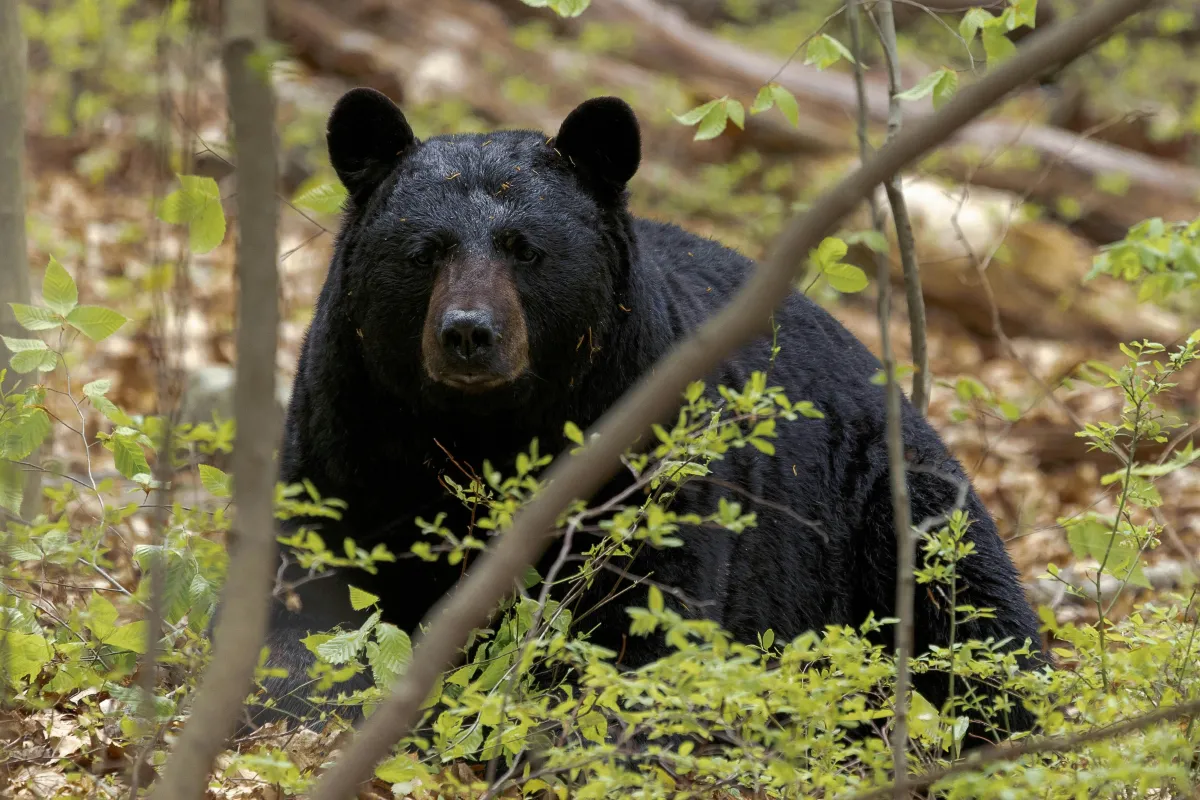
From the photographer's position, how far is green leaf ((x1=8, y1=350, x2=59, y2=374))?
347 cm

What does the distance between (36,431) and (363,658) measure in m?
1.40

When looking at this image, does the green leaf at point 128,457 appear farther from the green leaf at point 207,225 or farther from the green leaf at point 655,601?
the green leaf at point 655,601

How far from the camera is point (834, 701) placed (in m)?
2.68

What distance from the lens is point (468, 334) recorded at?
372cm

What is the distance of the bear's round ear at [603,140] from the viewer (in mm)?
4266

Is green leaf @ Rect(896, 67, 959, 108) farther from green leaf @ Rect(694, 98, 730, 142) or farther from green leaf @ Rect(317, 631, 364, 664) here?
green leaf @ Rect(317, 631, 364, 664)

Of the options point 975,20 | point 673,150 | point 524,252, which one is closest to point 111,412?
point 524,252

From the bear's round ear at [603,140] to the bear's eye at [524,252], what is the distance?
42cm

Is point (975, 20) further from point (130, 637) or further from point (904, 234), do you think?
point (130, 637)

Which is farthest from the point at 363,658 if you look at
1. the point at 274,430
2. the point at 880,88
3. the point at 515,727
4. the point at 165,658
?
the point at 880,88

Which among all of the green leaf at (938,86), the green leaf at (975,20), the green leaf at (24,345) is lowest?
the green leaf at (24,345)

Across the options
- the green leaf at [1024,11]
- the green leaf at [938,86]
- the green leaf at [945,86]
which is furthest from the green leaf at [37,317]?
the green leaf at [1024,11]

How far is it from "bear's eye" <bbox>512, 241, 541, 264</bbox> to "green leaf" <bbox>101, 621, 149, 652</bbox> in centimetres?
168

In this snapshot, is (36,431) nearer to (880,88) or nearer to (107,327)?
(107,327)
